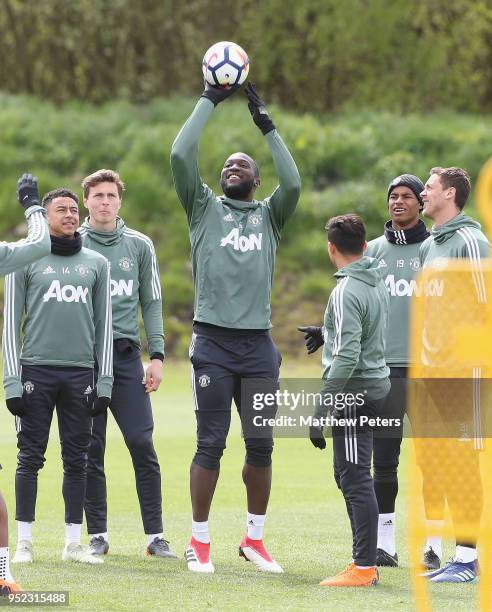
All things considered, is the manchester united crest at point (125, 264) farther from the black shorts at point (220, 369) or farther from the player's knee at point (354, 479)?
the player's knee at point (354, 479)

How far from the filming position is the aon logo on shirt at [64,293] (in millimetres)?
7281

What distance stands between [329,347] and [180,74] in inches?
931

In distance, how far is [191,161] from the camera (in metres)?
7.04

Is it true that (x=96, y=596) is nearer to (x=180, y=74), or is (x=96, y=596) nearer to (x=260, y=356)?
(x=260, y=356)

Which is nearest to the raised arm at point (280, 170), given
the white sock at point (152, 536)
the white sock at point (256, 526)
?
the white sock at point (256, 526)

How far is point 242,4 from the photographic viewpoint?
98.0 feet

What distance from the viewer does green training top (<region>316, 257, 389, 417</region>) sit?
6504mm

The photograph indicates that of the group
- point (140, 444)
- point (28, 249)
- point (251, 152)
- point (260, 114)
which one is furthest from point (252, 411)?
point (251, 152)

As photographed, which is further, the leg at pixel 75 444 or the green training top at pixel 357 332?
the leg at pixel 75 444

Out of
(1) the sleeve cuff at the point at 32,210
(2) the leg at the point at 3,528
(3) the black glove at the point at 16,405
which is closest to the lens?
(2) the leg at the point at 3,528

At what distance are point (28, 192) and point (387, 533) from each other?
2.90m

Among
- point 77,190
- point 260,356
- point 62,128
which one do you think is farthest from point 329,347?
point 62,128

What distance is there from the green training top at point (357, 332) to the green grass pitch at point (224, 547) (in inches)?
38.2

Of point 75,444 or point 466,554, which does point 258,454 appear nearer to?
point 75,444
